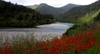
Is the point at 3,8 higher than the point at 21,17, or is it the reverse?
the point at 3,8

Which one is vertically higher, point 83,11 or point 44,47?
point 83,11

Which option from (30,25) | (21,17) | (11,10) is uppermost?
(11,10)

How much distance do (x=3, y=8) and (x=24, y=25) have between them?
37.0m

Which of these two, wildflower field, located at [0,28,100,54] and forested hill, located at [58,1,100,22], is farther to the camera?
forested hill, located at [58,1,100,22]

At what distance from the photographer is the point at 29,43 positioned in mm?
5207

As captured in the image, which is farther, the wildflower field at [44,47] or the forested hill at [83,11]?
the forested hill at [83,11]

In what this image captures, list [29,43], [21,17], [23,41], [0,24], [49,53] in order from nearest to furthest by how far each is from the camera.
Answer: [49,53]
[29,43]
[23,41]
[0,24]
[21,17]

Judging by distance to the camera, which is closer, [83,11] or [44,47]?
[44,47]

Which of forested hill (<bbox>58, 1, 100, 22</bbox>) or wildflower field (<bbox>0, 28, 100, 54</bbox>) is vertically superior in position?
forested hill (<bbox>58, 1, 100, 22</bbox>)

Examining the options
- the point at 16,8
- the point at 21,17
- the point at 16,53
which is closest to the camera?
the point at 16,53

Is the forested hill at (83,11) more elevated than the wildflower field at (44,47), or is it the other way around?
the forested hill at (83,11)

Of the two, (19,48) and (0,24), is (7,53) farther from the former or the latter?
(0,24)

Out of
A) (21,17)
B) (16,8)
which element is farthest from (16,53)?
(16,8)

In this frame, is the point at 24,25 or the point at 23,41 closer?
the point at 23,41
